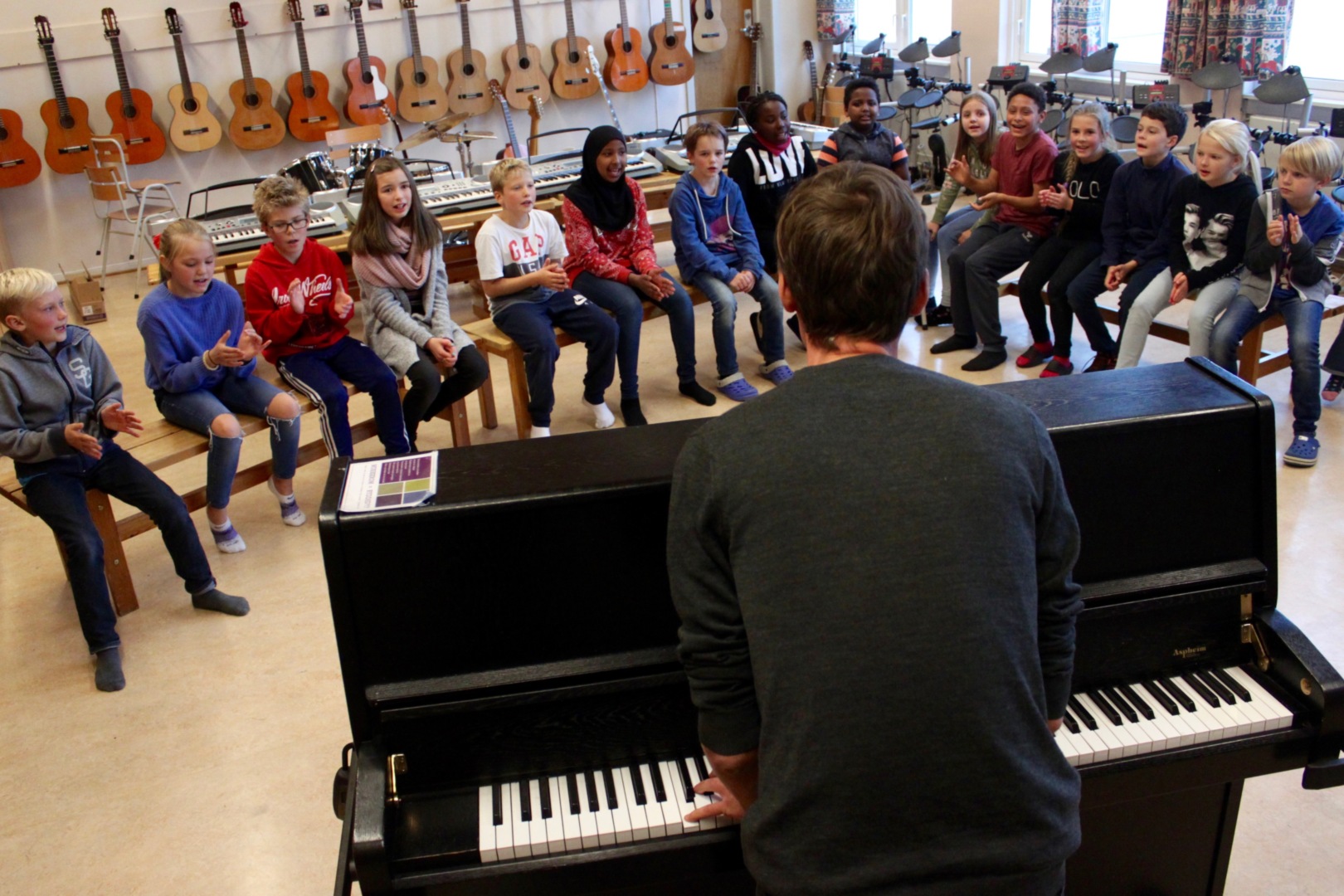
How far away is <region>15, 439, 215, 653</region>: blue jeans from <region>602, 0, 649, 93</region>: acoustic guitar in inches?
210

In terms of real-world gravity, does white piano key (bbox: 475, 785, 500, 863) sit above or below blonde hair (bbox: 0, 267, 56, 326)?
below

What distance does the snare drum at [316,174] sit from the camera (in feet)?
16.8

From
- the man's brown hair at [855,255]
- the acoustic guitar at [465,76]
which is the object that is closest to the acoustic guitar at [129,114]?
the acoustic guitar at [465,76]

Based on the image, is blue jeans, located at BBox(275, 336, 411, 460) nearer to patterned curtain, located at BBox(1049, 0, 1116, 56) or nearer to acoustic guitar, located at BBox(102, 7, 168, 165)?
acoustic guitar, located at BBox(102, 7, 168, 165)

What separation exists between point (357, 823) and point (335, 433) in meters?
2.28

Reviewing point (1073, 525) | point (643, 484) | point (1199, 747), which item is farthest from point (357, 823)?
point (1199, 747)

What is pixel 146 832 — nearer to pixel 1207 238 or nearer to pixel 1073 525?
pixel 1073 525

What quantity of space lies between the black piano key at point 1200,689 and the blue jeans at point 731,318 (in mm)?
2835

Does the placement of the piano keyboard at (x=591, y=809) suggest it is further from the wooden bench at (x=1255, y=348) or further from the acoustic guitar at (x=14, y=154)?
the acoustic guitar at (x=14, y=154)

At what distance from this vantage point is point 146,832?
234 centimetres

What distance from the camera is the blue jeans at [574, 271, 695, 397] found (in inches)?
165

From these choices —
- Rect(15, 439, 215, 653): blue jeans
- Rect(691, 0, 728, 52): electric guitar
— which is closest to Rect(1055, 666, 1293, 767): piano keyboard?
Rect(15, 439, 215, 653): blue jeans

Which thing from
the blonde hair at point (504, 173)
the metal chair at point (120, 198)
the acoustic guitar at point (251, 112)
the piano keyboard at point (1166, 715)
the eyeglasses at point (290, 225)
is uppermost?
the acoustic guitar at point (251, 112)

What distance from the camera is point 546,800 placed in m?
1.52
